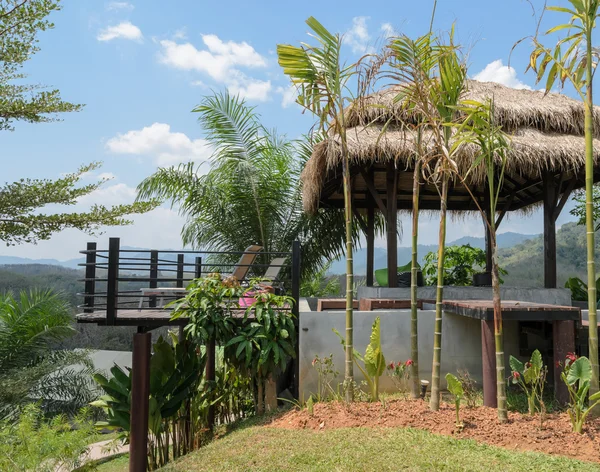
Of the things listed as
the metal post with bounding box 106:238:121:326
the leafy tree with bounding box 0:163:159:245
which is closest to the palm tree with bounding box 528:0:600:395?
the metal post with bounding box 106:238:121:326

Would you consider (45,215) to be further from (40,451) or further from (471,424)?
(471,424)

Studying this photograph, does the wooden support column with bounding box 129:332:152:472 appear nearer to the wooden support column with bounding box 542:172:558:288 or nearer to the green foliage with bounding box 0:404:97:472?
the green foliage with bounding box 0:404:97:472

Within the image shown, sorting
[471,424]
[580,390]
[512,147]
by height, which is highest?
[512,147]

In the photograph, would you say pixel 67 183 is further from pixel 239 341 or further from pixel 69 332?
pixel 239 341

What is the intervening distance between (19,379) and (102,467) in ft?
10.4

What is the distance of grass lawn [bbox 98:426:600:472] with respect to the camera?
3.79m

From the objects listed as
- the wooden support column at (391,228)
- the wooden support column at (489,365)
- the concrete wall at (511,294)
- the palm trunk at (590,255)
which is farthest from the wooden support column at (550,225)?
the palm trunk at (590,255)

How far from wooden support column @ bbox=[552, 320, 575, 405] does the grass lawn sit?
134cm

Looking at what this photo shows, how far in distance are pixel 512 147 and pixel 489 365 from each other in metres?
3.47

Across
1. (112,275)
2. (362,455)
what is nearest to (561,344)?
(362,455)

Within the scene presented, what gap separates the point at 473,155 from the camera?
7.00 meters

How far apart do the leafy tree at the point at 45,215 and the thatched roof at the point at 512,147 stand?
4.41 m

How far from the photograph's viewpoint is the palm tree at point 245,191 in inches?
453

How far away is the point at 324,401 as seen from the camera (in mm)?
5797
